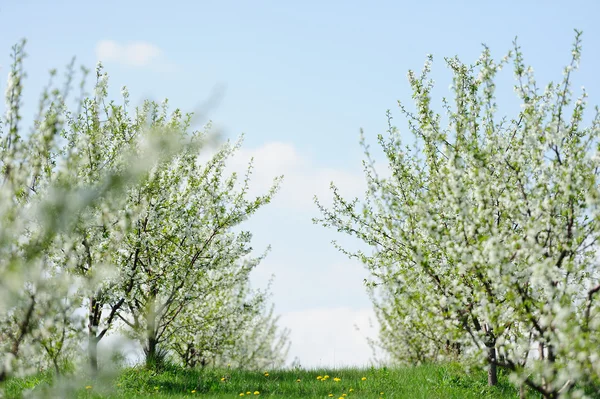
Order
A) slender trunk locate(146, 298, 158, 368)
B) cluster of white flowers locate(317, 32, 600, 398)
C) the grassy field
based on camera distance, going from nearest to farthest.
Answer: cluster of white flowers locate(317, 32, 600, 398) → the grassy field → slender trunk locate(146, 298, 158, 368)

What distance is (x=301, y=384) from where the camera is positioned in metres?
10.4

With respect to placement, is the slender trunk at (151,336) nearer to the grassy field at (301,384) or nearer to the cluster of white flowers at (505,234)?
the grassy field at (301,384)

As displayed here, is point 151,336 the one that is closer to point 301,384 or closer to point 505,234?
point 301,384

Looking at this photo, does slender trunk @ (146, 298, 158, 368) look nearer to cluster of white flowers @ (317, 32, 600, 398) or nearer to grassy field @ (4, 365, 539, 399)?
grassy field @ (4, 365, 539, 399)

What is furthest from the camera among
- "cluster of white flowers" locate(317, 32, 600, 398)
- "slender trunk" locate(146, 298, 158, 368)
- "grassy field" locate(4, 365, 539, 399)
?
"slender trunk" locate(146, 298, 158, 368)

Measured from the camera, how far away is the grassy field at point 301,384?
9.30 meters

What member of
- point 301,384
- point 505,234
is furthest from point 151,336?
point 505,234

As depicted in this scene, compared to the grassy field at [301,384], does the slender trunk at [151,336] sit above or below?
above

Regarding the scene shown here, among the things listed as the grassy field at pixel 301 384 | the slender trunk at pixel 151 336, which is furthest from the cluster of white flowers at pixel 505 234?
the slender trunk at pixel 151 336

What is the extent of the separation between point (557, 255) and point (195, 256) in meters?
6.89

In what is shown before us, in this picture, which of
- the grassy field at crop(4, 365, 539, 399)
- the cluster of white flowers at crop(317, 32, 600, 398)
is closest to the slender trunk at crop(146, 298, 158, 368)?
the grassy field at crop(4, 365, 539, 399)

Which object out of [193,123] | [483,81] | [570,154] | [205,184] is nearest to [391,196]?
[483,81]

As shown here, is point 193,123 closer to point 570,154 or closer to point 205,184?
point 570,154

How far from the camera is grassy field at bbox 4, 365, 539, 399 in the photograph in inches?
366
